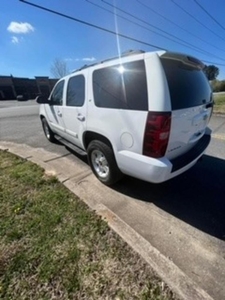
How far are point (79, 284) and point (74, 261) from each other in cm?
26

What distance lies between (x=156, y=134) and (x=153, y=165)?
0.40m

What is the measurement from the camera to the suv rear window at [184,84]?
2.48 meters

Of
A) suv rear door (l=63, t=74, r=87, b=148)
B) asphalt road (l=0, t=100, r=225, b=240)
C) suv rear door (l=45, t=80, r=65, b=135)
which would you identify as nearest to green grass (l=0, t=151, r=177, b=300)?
asphalt road (l=0, t=100, r=225, b=240)

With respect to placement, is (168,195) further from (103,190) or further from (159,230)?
(103,190)

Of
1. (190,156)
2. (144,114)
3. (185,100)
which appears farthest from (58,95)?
(190,156)

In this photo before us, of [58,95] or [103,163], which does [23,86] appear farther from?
[103,163]

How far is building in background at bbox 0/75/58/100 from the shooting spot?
50.0m

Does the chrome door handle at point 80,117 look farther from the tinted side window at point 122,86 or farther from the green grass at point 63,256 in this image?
the green grass at point 63,256

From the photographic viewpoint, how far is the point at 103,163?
357cm

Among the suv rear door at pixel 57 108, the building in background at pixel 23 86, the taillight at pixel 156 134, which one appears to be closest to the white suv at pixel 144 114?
the taillight at pixel 156 134

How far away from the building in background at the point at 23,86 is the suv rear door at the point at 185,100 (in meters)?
48.1

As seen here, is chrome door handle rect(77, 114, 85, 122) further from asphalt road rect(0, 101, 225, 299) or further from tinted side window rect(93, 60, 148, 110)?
asphalt road rect(0, 101, 225, 299)

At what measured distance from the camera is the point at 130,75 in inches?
104

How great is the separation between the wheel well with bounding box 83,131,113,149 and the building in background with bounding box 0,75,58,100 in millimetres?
47107
